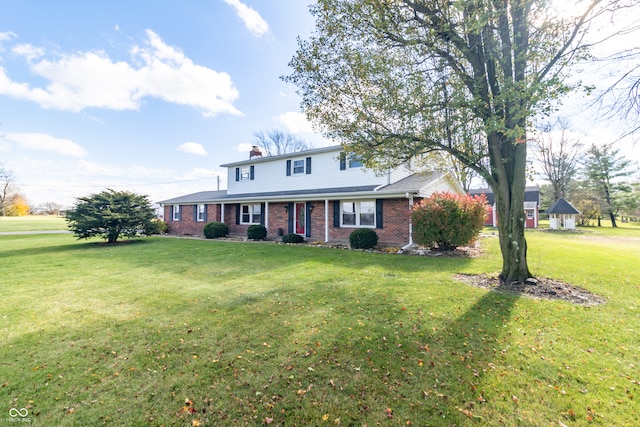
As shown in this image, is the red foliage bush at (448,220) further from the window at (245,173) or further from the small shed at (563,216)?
the small shed at (563,216)

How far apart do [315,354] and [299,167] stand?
49.6 feet

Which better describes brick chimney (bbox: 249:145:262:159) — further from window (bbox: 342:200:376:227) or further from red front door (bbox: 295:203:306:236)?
window (bbox: 342:200:376:227)

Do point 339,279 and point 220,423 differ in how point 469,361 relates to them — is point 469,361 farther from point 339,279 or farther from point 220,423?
point 339,279

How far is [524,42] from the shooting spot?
6016 millimetres

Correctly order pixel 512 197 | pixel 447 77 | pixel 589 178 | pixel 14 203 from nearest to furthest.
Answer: pixel 512 197 → pixel 447 77 → pixel 589 178 → pixel 14 203

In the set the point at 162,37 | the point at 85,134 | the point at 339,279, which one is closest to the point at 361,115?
the point at 339,279

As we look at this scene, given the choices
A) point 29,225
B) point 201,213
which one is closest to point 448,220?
point 201,213

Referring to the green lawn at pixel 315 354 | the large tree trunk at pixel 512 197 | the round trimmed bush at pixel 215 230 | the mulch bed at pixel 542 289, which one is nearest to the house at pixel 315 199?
the round trimmed bush at pixel 215 230

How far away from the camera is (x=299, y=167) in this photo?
17.8 m

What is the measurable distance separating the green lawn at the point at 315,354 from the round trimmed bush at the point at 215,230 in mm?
11473

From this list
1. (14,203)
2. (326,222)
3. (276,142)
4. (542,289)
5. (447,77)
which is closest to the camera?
(542,289)

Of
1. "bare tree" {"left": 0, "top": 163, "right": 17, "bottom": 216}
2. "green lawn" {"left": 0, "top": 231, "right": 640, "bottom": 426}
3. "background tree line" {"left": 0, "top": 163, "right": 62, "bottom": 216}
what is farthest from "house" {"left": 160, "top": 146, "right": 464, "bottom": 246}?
"bare tree" {"left": 0, "top": 163, "right": 17, "bottom": 216}

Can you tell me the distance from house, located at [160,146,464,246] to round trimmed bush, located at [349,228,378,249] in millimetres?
961

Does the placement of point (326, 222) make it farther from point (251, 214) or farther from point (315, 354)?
point (315, 354)
